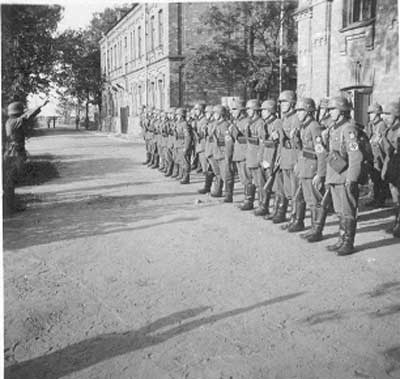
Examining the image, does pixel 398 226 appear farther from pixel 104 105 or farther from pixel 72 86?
pixel 104 105

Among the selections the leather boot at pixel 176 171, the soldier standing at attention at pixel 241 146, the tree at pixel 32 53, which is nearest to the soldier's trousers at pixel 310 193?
the soldier standing at attention at pixel 241 146

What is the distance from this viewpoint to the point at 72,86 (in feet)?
36.5

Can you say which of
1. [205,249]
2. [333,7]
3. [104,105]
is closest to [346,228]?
[205,249]

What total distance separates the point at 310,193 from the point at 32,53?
6.06 m

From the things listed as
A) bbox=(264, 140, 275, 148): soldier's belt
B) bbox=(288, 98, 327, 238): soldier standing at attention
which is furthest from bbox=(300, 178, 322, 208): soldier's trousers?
bbox=(264, 140, 275, 148): soldier's belt

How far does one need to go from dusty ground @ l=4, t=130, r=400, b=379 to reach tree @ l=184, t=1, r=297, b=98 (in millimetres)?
10413

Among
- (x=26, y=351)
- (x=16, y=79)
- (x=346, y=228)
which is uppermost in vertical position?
(x=16, y=79)

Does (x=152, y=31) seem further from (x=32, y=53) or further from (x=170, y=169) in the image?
(x=32, y=53)

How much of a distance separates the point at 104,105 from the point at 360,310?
149ft

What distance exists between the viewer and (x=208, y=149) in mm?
9203

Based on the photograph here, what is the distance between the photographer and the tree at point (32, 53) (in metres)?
6.76

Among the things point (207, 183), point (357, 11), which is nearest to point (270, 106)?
point (207, 183)

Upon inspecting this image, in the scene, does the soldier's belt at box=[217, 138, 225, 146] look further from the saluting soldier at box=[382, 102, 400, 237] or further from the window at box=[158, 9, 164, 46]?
the window at box=[158, 9, 164, 46]

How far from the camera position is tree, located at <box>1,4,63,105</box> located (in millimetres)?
6758
